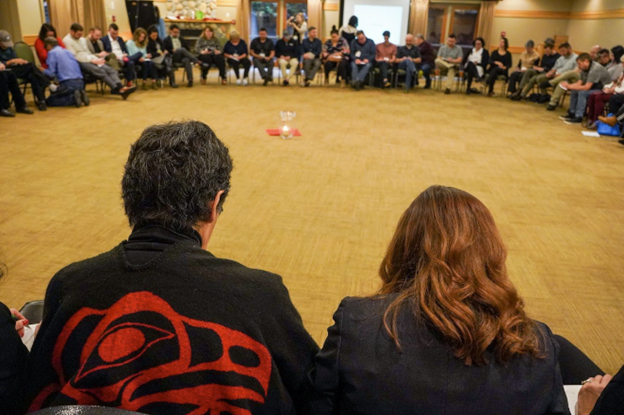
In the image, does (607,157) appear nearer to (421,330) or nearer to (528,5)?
(421,330)

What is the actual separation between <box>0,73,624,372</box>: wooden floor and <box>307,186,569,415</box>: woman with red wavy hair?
128cm

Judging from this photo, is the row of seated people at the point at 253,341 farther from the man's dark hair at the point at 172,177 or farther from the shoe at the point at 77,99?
Result: the shoe at the point at 77,99

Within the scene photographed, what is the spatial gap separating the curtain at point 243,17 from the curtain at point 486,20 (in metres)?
6.63

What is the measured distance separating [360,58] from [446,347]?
10.1 metres

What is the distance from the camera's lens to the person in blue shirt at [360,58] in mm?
10391

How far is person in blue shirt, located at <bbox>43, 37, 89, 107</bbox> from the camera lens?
7.30 meters

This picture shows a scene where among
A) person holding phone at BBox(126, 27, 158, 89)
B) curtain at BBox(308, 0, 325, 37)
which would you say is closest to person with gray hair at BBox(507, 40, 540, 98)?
curtain at BBox(308, 0, 325, 37)

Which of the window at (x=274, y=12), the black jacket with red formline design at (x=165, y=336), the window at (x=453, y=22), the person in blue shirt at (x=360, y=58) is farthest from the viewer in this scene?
the window at (x=274, y=12)

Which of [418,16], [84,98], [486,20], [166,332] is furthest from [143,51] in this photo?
[486,20]

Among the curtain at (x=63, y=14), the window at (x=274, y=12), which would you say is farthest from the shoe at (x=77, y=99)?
the window at (x=274, y=12)

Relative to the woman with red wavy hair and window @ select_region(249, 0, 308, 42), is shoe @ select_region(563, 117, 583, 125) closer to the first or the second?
the woman with red wavy hair

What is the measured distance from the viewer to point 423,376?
1.03 meters

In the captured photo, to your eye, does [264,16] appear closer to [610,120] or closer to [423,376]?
[610,120]

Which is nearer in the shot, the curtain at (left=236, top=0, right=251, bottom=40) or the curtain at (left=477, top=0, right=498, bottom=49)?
the curtain at (left=477, top=0, right=498, bottom=49)
